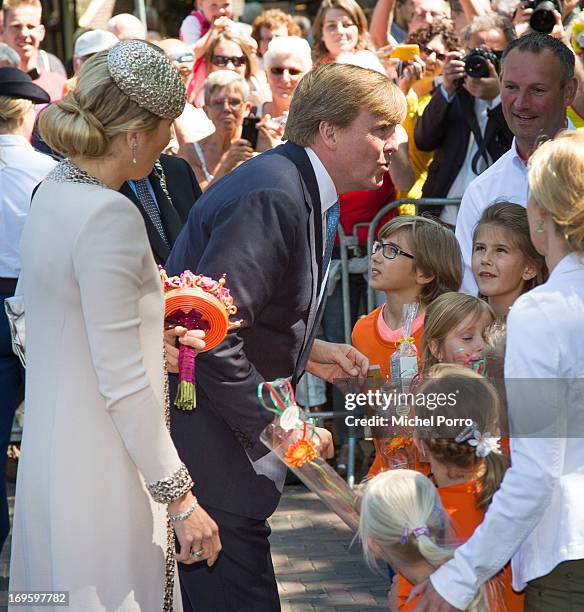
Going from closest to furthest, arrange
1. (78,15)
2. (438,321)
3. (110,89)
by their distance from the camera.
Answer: (110,89) < (438,321) < (78,15)

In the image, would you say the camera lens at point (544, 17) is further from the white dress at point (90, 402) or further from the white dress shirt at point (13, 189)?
the white dress at point (90, 402)

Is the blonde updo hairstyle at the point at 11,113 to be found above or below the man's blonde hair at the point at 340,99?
below

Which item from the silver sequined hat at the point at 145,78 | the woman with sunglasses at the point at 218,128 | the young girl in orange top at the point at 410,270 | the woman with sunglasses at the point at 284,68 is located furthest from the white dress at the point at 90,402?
the woman with sunglasses at the point at 284,68

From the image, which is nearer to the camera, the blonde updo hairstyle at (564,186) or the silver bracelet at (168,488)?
the blonde updo hairstyle at (564,186)

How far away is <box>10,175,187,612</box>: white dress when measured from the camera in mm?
2518

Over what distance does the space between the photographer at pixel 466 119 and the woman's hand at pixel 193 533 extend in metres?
3.95

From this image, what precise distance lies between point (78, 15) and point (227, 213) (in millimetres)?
13359

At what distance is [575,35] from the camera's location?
16.6 feet

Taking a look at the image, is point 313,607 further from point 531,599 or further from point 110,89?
point 110,89

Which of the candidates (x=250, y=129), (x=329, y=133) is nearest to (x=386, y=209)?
(x=250, y=129)

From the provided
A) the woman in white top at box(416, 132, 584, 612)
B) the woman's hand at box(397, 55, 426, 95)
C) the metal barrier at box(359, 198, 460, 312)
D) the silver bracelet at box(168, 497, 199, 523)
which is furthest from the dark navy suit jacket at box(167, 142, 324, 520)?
the woman's hand at box(397, 55, 426, 95)

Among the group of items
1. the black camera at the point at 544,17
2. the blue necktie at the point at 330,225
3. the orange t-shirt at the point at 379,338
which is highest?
the black camera at the point at 544,17

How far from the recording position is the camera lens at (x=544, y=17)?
19.3ft

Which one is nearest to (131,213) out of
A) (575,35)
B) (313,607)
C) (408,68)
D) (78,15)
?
(313,607)
